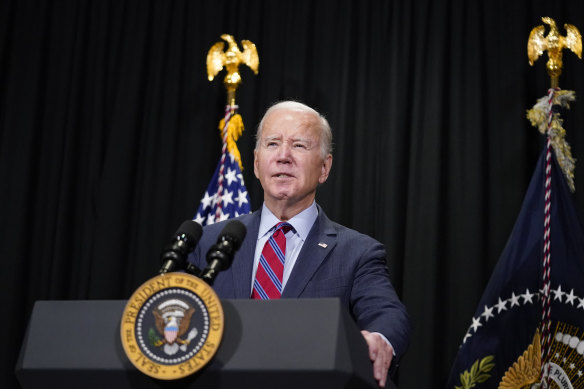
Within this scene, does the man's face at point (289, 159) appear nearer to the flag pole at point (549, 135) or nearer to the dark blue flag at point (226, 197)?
the flag pole at point (549, 135)

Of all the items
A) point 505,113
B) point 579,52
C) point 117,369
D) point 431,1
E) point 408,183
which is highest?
point 431,1

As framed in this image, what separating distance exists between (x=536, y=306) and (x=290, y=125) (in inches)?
59.9

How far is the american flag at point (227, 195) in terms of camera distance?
396 cm

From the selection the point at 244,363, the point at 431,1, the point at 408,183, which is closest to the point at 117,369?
the point at 244,363

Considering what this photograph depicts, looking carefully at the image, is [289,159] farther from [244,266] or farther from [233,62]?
[233,62]

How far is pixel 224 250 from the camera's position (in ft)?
5.04

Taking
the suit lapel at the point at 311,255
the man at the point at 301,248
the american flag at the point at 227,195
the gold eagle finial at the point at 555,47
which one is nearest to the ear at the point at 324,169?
the man at the point at 301,248

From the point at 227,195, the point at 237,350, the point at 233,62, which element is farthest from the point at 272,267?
the point at 233,62

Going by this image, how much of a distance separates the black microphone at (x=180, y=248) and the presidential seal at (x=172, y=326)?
3.9 inches

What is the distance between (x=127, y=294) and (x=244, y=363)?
3123 millimetres

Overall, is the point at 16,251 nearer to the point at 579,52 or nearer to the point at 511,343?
the point at 511,343

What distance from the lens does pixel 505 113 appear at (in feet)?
13.1

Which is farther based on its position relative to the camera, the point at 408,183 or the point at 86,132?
the point at 86,132

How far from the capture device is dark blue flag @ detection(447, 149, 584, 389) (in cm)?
314
